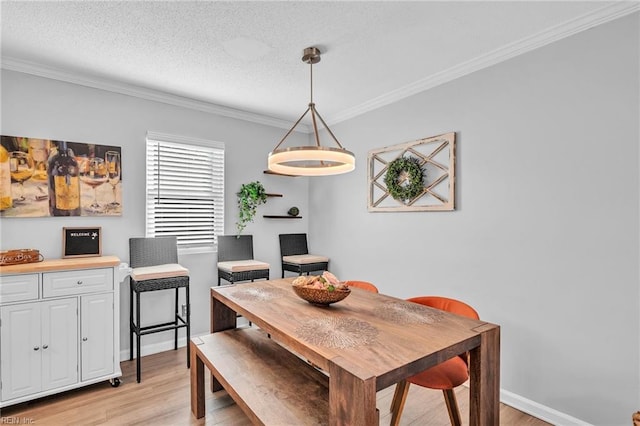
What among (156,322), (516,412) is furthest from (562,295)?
(156,322)

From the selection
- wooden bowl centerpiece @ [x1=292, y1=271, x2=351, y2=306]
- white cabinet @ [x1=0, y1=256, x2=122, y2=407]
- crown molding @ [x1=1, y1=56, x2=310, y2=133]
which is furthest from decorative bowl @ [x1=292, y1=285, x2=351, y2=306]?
crown molding @ [x1=1, y1=56, x2=310, y2=133]

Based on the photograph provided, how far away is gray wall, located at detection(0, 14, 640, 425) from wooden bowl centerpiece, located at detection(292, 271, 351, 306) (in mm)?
1383

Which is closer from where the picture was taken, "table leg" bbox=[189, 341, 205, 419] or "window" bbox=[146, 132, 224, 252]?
"table leg" bbox=[189, 341, 205, 419]

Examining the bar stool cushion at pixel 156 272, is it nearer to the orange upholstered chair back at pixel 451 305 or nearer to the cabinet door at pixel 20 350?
the cabinet door at pixel 20 350

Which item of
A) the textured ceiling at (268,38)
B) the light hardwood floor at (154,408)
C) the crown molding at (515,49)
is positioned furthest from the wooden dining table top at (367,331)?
the crown molding at (515,49)

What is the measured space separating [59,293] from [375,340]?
2438 millimetres

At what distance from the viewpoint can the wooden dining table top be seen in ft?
4.28

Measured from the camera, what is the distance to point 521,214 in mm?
2422

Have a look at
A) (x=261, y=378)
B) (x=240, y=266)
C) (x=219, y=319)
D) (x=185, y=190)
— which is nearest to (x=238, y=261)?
(x=240, y=266)

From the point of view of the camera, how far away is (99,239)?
2.97 meters

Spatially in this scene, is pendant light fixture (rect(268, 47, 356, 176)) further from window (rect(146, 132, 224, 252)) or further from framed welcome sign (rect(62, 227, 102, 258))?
framed welcome sign (rect(62, 227, 102, 258))

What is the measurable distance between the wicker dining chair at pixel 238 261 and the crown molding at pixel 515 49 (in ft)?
7.17

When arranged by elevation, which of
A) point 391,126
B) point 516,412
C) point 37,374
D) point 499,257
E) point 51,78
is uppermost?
point 51,78

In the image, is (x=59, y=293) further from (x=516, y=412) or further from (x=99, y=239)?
(x=516, y=412)
